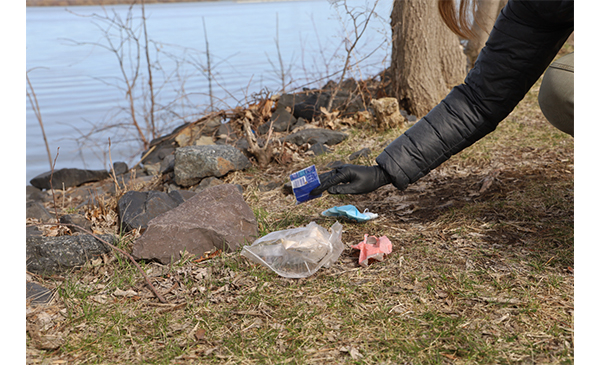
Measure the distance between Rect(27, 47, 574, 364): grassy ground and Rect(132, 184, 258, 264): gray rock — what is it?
9 cm

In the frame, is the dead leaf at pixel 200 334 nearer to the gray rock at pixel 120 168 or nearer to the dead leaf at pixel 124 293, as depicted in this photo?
the dead leaf at pixel 124 293

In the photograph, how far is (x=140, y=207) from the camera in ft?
11.2

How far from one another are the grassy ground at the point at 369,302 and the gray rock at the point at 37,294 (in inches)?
2.0

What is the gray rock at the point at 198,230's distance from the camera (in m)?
2.65

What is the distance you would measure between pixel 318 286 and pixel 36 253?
1586 millimetres

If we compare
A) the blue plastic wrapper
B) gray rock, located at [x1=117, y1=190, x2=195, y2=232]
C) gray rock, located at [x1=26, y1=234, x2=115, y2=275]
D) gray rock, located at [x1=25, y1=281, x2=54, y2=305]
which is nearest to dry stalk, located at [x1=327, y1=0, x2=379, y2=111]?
gray rock, located at [x1=117, y1=190, x2=195, y2=232]

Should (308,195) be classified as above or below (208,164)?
above

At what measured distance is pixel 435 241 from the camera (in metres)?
2.68

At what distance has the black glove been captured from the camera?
2.65 m

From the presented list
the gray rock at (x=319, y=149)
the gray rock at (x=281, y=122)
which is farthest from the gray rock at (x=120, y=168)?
the gray rock at (x=319, y=149)

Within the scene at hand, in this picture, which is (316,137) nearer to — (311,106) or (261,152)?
(261,152)

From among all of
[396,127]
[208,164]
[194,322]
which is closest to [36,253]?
[194,322]

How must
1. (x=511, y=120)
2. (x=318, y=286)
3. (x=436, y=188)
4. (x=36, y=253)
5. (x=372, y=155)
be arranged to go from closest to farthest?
(x=318, y=286), (x=36, y=253), (x=436, y=188), (x=372, y=155), (x=511, y=120)

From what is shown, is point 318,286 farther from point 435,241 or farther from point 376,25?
point 376,25
